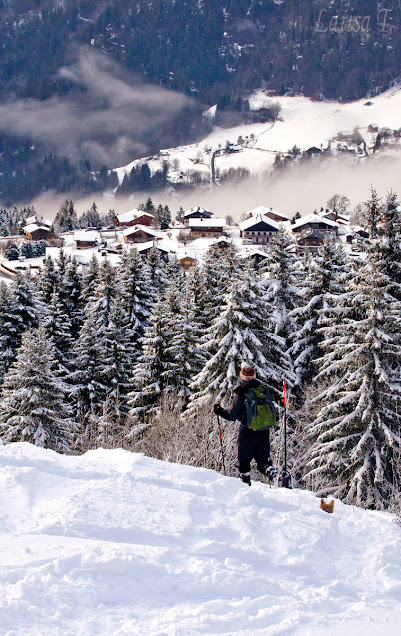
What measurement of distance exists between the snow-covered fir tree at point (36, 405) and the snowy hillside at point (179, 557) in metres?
12.6

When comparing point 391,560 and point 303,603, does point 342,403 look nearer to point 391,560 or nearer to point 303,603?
point 391,560

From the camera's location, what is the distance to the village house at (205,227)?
106 meters

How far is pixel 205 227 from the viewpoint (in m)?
107

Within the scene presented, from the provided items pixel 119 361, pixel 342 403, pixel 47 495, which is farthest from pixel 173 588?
pixel 119 361

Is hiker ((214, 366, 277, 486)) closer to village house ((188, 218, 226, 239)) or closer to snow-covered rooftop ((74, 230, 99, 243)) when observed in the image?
snow-covered rooftop ((74, 230, 99, 243))

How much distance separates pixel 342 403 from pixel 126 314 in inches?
635

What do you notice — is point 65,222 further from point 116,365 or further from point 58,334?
A: point 116,365

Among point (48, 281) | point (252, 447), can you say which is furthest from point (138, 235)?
point (252, 447)

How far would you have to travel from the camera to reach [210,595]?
4434 millimetres

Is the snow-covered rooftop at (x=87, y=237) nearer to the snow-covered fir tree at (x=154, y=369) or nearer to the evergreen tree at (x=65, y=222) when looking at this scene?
the evergreen tree at (x=65, y=222)

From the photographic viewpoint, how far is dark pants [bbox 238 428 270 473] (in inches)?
322

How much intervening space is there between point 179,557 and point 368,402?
11.8m

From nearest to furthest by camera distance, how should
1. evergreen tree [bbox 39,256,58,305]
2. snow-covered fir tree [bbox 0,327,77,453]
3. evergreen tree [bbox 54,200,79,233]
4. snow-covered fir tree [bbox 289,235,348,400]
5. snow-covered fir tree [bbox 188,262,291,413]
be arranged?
snow-covered fir tree [bbox 188,262,291,413]
snow-covered fir tree [bbox 0,327,77,453]
snow-covered fir tree [bbox 289,235,348,400]
evergreen tree [bbox 39,256,58,305]
evergreen tree [bbox 54,200,79,233]

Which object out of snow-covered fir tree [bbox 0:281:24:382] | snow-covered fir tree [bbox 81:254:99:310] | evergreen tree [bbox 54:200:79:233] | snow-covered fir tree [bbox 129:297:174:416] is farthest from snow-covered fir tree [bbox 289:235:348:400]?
evergreen tree [bbox 54:200:79:233]
